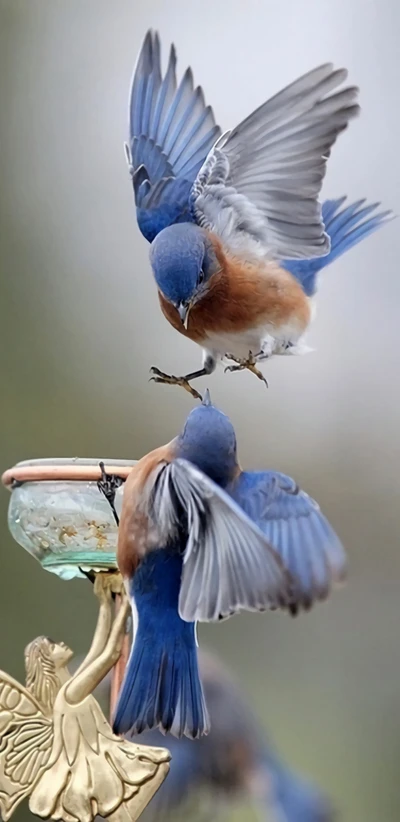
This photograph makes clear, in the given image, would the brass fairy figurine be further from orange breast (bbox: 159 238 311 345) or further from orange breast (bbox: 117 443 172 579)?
orange breast (bbox: 159 238 311 345)

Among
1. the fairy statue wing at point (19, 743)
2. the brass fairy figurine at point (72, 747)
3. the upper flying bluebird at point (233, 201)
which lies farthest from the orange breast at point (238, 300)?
the fairy statue wing at point (19, 743)

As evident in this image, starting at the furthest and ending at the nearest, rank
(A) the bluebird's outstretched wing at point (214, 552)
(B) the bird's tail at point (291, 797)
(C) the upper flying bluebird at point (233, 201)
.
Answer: (B) the bird's tail at point (291, 797) < (C) the upper flying bluebird at point (233, 201) < (A) the bluebird's outstretched wing at point (214, 552)

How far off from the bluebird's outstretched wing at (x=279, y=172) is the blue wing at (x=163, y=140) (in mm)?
27

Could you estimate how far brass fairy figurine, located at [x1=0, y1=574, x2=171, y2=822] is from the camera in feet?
2.11

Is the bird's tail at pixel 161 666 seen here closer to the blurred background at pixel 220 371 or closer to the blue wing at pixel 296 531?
the blue wing at pixel 296 531

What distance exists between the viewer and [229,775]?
Answer: 0.87 meters

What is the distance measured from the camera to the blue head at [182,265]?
0.61 m

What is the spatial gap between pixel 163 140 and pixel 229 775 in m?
0.65

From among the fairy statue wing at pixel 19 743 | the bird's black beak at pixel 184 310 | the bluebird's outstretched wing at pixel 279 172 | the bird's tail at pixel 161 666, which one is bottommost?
the fairy statue wing at pixel 19 743

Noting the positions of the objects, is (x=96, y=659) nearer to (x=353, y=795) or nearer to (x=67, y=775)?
(x=67, y=775)

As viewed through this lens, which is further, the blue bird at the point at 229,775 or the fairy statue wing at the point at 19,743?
the blue bird at the point at 229,775

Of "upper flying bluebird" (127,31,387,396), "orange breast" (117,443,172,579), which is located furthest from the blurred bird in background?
"upper flying bluebird" (127,31,387,396)

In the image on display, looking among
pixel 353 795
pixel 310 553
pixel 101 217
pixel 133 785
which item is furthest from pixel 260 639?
pixel 101 217

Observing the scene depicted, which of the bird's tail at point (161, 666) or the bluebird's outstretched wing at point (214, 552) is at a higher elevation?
the bluebird's outstretched wing at point (214, 552)
